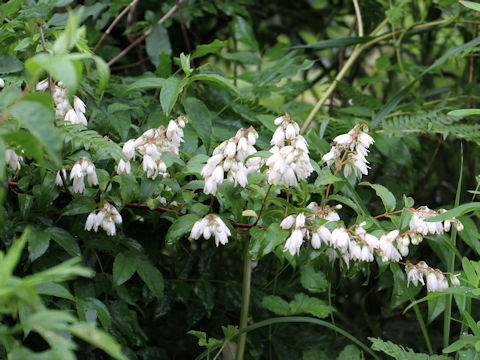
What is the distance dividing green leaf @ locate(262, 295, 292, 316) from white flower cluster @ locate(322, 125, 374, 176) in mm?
586

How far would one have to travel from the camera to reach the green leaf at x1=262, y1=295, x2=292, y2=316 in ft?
5.45

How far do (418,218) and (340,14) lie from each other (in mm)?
2089

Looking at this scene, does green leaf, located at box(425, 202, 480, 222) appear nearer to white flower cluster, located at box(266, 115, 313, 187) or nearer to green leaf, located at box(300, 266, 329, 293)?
white flower cluster, located at box(266, 115, 313, 187)

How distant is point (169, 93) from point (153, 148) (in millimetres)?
185

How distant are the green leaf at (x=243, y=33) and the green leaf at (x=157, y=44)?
1.07ft

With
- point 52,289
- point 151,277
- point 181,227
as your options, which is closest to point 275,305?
point 151,277

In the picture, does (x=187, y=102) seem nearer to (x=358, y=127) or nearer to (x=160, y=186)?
(x=160, y=186)

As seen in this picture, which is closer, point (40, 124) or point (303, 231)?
point (40, 124)

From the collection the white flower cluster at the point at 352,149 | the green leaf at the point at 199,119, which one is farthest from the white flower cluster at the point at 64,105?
the white flower cluster at the point at 352,149

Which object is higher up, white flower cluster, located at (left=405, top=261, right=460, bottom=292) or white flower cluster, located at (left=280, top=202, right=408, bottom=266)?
white flower cluster, located at (left=280, top=202, right=408, bottom=266)

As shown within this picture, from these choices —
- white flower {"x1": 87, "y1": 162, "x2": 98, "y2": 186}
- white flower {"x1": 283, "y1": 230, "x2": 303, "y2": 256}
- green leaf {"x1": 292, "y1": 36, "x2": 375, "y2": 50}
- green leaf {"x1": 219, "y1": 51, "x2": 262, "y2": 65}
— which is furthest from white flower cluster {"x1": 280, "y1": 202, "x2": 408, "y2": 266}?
green leaf {"x1": 219, "y1": 51, "x2": 262, "y2": 65}

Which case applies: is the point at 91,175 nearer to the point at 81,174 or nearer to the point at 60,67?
the point at 81,174

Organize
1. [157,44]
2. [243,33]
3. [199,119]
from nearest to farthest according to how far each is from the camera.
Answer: [199,119], [157,44], [243,33]

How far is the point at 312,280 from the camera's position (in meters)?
1.76
